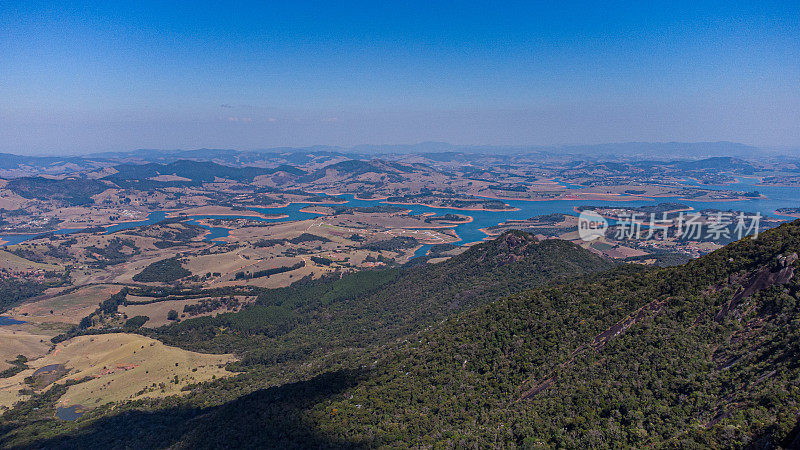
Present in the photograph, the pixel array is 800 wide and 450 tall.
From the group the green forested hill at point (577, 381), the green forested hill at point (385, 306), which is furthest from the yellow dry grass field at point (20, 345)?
the green forested hill at point (577, 381)

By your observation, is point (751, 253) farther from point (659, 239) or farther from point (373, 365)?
point (659, 239)

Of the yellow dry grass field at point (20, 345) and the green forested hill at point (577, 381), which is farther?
the yellow dry grass field at point (20, 345)

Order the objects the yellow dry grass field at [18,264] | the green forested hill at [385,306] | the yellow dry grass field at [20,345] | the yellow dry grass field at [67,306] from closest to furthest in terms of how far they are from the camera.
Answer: the green forested hill at [385,306], the yellow dry grass field at [20,345], the yellow dry grass field at [67,306], the yellow dry grass field at [18,264]

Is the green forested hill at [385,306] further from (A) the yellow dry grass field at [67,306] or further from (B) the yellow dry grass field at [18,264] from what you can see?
(B) the yellow dry grass field at [18,264]

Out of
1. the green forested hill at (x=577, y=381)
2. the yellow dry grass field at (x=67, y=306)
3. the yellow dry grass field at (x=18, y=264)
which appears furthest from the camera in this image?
the yellow dry grass field at (x=18, y=264)

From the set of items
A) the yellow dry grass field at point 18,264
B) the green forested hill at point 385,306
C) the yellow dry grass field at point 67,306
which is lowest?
the yellow dry grass field at point 67,306

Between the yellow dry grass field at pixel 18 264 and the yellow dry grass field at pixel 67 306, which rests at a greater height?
the yellow dry grass field at pixel 18 264
